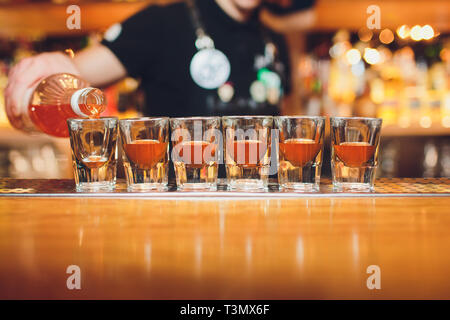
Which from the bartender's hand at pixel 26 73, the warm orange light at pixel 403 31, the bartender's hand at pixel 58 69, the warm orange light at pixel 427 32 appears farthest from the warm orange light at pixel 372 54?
the bartender's hand at pixel 26 73

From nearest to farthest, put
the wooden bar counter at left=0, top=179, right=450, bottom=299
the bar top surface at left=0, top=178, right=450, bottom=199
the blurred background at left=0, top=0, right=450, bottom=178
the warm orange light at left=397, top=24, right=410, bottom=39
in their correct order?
the wooden bar counter at left=0, top=179, right=450, bottom=299
the bar top surface at left=0, top=178, right=450, bottom=199
the blurred background at left=0, top=0, right=450, bottom=178
the warm orange light at left=397, top=24, right=410, bottom=39

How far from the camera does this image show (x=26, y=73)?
119 cm

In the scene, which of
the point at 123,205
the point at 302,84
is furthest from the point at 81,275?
the point at 302,84

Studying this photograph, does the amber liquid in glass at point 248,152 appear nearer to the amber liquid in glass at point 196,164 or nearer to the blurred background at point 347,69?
the amber liquid in glass at point 196,164

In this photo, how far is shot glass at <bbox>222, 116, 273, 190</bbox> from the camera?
788 mm

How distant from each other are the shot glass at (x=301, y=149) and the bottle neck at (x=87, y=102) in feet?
1.07

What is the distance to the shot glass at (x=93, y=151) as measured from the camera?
80 cm

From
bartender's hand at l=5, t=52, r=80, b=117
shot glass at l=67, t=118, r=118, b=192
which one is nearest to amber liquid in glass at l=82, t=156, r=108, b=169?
shot glass at l=67, t=118, r=118, b=192

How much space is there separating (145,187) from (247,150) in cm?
20

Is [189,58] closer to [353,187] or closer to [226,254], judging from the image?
[353,187]

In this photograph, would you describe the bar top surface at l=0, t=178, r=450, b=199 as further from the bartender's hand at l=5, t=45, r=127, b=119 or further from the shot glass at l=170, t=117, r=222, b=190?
the bartender's hand at l=5, t=45, r=127, b=119

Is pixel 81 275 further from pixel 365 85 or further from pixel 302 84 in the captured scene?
pixel 365 85

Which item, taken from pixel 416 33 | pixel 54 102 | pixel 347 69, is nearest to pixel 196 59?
pixel 54 102

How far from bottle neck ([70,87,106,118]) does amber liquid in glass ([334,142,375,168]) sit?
452 millimetres
